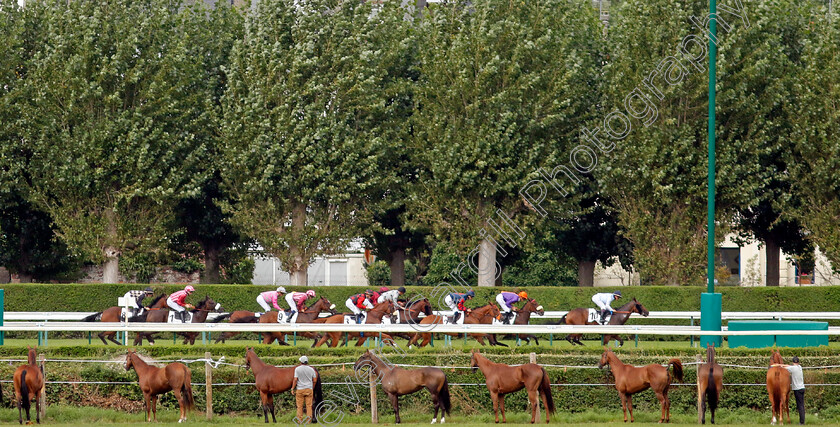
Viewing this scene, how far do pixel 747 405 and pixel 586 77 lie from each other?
1633cm

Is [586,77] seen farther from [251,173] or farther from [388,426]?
[388,426]

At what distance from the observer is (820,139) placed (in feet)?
92.6

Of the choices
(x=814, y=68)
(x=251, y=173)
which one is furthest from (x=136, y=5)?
(x=814, y=68)

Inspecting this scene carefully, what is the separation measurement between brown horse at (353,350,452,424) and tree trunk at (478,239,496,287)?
48.2ft

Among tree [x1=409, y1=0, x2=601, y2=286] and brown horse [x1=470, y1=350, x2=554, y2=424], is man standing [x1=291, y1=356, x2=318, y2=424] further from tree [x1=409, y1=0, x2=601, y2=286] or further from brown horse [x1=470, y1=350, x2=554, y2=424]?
tree [x1=409, y1=0, x2=601, y2=286]

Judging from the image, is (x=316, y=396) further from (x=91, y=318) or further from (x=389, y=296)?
(x=91, y=318)

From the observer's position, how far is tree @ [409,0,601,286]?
2883 cm

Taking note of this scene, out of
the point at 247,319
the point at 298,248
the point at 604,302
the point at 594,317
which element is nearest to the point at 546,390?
the point at 594,317

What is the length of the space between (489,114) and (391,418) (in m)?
14.8

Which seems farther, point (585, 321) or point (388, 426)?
point (585, 321)

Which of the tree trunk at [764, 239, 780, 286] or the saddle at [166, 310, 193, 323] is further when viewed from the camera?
the tree trunk at [764, 239, 780, 286]

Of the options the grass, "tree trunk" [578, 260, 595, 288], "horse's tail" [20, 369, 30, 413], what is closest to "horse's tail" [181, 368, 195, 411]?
the grass

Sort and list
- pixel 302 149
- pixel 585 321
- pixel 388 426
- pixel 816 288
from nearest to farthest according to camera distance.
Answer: pixel 388 426 < pixel 585 321 < pixel 816 288 < pixel 302 149

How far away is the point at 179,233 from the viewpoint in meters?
30.6
